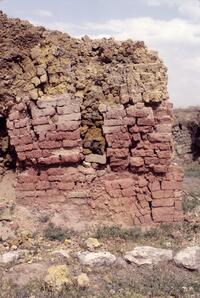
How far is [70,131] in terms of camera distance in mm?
8102

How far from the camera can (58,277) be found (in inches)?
236

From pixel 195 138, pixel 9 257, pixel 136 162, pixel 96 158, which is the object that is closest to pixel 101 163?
pixel 96 158

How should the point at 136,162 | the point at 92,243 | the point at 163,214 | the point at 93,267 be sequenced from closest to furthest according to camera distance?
1. the point at 93,267
2. the point at 92,243
3. the point at 136,162
4. the point at 163,214

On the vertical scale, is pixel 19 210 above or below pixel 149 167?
below

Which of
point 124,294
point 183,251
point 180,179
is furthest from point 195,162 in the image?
point 124,294

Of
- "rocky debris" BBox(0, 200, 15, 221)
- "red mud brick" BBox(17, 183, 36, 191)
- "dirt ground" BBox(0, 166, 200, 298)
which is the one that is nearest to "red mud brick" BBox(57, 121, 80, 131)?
"red mud brick" BBox(17, 183, 36, 191)

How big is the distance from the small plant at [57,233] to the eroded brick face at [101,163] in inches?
17.9

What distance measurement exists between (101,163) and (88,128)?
2.07ft

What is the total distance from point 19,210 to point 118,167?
177 cm

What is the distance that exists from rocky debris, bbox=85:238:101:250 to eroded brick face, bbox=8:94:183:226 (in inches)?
33.7

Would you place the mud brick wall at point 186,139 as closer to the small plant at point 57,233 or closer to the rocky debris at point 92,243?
the small plant at point 57,233

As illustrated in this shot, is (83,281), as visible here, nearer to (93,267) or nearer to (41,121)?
(93,267)

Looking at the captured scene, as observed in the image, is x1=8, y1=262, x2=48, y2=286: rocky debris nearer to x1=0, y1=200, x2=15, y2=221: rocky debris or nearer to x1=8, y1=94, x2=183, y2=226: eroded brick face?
x1=0, y1=200, x2=15, y2=221: rocky debris

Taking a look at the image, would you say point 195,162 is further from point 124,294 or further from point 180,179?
point 124,294
